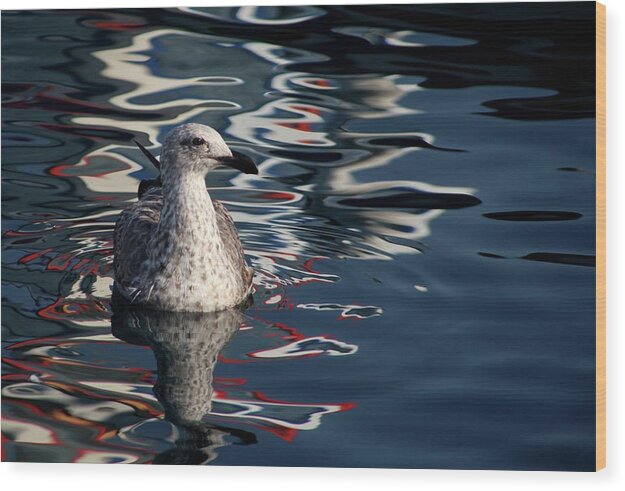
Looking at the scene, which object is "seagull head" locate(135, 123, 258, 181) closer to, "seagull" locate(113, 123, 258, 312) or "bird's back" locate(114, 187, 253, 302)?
"seagull" locate(113, 123, 258, 312)

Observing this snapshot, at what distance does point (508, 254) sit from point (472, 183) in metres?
0.30

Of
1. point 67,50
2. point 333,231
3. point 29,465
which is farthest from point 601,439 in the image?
point 67,50

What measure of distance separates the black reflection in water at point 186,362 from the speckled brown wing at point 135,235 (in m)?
0.23

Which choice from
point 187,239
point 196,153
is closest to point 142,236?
point 187,239

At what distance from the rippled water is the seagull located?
8cm

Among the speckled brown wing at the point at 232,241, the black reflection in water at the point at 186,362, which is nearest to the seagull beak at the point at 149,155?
the speckled brown wing at the point at 232,241

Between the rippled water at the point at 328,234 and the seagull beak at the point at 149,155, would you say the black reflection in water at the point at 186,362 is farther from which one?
the seagull beak at the point at 149,155

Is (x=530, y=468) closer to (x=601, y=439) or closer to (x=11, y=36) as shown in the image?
(x=601, y=439)

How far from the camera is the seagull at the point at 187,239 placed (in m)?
5.59

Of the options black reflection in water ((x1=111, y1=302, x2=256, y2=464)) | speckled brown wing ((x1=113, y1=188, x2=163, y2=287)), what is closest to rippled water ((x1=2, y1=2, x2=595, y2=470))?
black reflection in water ((x1=111, y1=302, x2=256, y2=464))

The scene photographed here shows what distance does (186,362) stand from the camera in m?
5.30

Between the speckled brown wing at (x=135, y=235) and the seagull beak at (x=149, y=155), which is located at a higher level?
the seagull beak at (x=149, y=155)

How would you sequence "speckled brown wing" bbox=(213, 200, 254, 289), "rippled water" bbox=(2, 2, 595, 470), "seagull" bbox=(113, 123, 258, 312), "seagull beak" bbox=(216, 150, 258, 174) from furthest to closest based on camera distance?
1. "speckled brown wing" bbox=(213, 200, 254, 289)
2. "seagull" bbox=(113, 123, 258, 312)
3. "seagull beak" bbox=(216, 150, 258, 174)
4. "rippled water" bbox=(2, 2, 595, 470)

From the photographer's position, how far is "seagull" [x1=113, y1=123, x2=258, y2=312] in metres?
5.59
